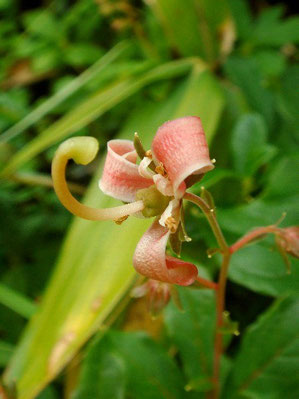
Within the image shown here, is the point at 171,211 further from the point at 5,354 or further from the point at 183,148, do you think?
the point at 5,354

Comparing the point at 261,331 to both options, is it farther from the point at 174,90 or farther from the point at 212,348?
the point at 174,90

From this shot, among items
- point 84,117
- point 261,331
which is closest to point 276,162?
point 261,331

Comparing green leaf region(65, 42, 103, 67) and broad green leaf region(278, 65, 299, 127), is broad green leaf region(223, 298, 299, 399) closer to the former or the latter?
broad green leaf region(278, 65, 299, 127)

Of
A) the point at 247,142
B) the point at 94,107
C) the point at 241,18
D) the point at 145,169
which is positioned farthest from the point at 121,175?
the point at 241,18

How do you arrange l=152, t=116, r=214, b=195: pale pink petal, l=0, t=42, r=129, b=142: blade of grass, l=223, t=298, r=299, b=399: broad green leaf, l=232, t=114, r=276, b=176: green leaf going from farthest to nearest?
l=0, t=42, r=129, b=142: blade of grass, l=232, t=114, r=276, b=176: green leaf, l=223, t=298, r=299, b=399: broad green leaf, l=152, t=116, r=214, b=195: pale pink petal

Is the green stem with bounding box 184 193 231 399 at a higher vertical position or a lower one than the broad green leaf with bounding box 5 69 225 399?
higher

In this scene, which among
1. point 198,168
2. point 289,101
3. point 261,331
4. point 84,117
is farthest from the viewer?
point 84,117

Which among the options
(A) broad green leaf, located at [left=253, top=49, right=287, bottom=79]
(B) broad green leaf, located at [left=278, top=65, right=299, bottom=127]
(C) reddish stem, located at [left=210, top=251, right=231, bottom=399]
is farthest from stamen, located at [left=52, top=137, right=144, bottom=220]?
(A) broad green leaf, located at [left=253, top=49, right=287, bottom=79]
